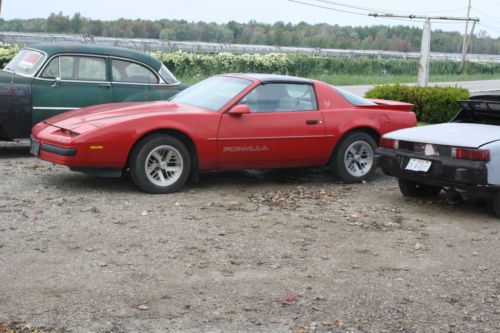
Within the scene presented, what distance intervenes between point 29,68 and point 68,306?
6354 millimetres

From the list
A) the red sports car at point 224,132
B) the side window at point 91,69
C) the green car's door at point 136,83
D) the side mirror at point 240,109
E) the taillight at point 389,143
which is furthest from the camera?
the green car's door at point 136,83

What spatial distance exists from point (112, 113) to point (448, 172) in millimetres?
3695

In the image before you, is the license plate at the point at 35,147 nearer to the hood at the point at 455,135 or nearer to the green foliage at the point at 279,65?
the hood at the point at 455,135

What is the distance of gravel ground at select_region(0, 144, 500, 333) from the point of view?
4.83 metres

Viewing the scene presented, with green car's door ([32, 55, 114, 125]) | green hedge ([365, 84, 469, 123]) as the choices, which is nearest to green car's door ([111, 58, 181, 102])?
green car's door ([32, 55, 114, 125])

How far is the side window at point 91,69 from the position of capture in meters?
10.7

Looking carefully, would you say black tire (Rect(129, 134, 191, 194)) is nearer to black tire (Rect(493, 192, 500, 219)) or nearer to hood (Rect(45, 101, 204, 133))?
hood (Rect(45, 101, 204, 133))

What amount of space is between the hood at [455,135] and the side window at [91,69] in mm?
4368

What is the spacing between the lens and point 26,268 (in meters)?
5.60

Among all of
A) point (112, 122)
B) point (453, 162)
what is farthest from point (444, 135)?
point (112, 122)

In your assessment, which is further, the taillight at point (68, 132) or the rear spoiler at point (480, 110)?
the rear spoiler at point (480, 110)

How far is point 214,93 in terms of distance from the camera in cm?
918

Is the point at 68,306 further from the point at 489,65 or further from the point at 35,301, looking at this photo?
the point at 489,65

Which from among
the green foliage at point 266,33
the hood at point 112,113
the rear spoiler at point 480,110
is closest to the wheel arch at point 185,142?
the hood at point 112,113
